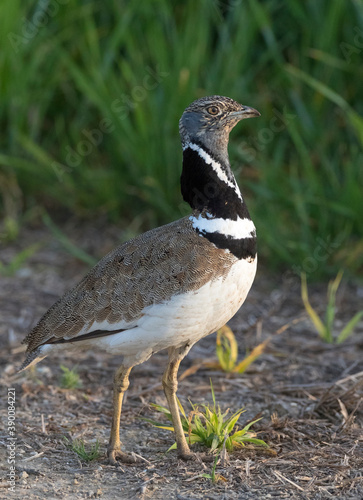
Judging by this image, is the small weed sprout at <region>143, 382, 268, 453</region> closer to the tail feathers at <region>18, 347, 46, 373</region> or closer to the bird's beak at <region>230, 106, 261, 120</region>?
the tail feathers at <region>18, 347, 46, 373</region>

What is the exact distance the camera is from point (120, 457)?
3.78 metres

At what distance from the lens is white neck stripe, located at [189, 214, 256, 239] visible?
3658mm

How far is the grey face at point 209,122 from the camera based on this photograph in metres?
3.76

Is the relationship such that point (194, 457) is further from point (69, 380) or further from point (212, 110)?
point (212, 110)

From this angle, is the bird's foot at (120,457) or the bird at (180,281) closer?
the bird at (180,281)

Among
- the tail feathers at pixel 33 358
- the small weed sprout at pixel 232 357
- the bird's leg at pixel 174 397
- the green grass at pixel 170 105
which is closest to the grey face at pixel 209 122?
the bird's leg at pixel 174 397

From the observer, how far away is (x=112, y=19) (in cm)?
778

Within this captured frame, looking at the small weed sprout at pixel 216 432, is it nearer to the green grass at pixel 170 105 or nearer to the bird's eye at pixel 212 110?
the bird's eye at pixel 212 110

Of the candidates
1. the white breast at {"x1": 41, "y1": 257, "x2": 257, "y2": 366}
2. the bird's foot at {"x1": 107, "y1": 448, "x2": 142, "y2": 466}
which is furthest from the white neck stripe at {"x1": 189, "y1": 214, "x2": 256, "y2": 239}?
the bird's foot at {"x1": 107, "y1": 448, "x2": 142, "y2": 466}

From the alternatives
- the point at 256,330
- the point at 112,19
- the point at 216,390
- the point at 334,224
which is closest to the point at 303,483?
the point at 216,390

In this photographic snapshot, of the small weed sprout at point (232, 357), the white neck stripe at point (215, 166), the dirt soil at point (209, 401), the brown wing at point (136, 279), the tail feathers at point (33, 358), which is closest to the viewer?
the dirt soil at point (209, 401)

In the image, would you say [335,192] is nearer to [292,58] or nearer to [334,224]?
[334,224]

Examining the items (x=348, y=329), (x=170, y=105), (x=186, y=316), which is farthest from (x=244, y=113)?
(x=170, y=105)

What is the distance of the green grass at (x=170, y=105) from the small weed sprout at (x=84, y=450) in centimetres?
286
